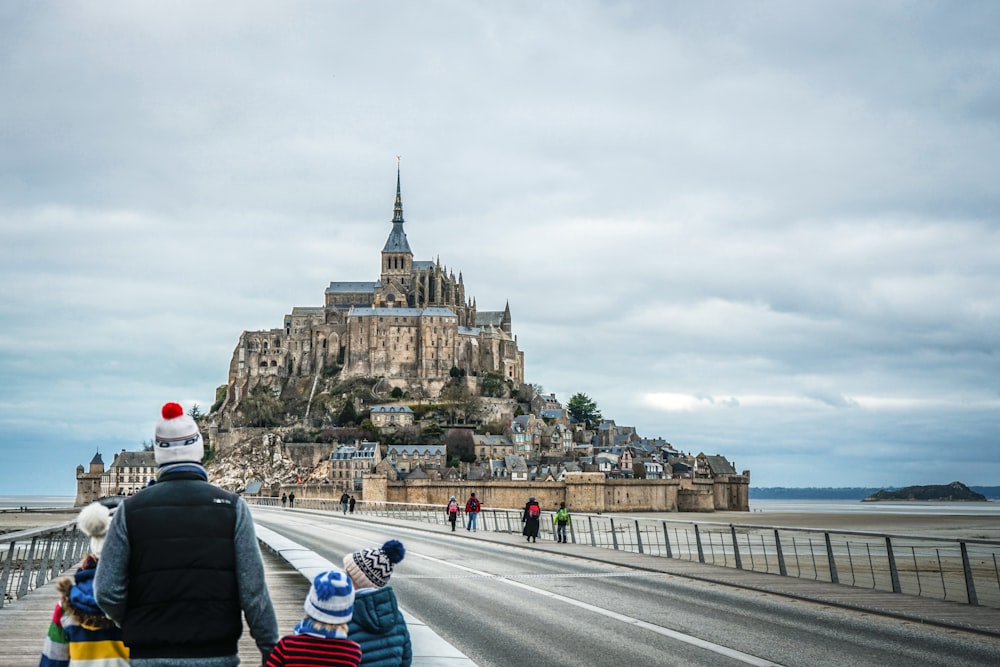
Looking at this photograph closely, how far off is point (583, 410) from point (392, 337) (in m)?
31.1

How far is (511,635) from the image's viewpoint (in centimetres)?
1142

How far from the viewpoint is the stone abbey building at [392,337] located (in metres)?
135

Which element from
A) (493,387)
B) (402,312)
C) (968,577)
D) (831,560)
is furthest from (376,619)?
(402,312)

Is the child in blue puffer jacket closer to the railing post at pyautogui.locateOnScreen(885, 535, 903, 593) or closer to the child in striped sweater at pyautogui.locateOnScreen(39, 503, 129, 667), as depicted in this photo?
the child in striped sweater at pyautogui.locateOnScreen(39, 503, 129, 667)

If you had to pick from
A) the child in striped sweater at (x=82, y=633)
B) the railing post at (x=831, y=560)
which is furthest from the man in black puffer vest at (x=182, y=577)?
the railing post at (x=831, y=560)

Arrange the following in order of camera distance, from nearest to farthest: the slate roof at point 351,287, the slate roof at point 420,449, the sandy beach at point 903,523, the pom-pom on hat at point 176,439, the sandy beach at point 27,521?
the pom-pom on hat at point 176,439, the sandy beach at point 903,523, the sandy beach at point 27,521, the slate roof at point 420,449, the slate roof at point 351,287

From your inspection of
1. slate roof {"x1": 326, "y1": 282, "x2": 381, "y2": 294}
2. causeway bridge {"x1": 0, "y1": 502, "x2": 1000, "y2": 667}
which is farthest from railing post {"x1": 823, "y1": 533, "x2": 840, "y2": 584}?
slate roof {"x1": 326, "y1": 282, "x2": 381, "y2": 294}

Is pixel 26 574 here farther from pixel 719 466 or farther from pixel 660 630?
pixel 719 466

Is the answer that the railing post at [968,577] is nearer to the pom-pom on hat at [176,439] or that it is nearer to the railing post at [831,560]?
the railing post at [831,560]

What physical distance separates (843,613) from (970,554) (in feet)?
8.67

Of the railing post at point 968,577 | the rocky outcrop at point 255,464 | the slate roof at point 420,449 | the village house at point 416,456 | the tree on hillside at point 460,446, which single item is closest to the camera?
the railing post at point 968,577

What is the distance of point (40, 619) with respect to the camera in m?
12.1

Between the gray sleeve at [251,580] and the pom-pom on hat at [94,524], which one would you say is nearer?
the gray sleeve at [251,580]

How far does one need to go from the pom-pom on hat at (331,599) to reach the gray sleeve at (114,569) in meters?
0.92
